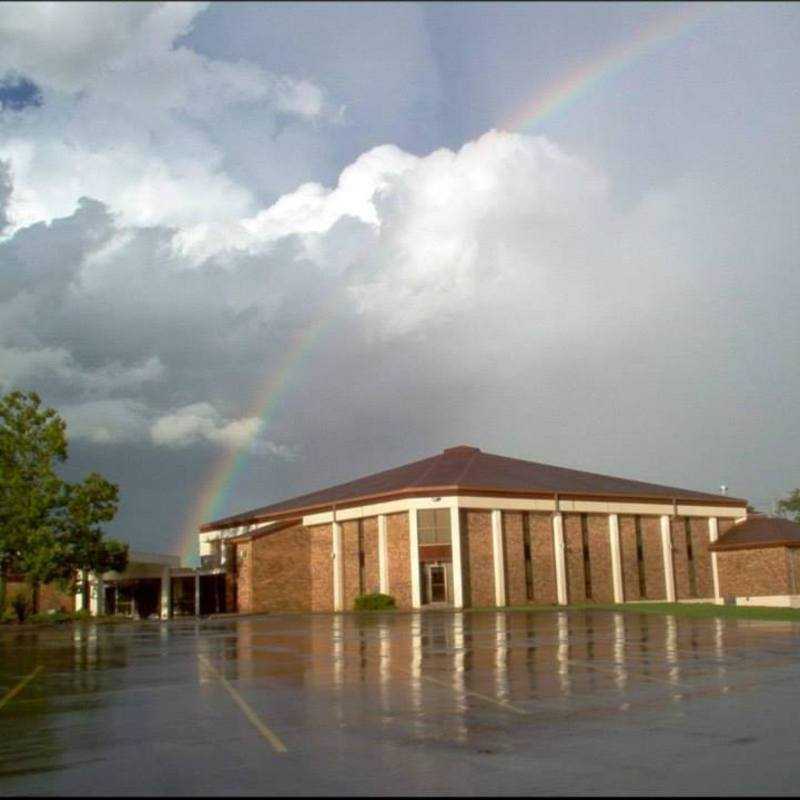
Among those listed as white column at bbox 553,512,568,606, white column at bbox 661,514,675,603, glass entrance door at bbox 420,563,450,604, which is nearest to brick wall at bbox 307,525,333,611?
glass entrance door at bbox 420,563,450,604

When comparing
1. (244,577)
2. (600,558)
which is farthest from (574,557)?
(244,577)

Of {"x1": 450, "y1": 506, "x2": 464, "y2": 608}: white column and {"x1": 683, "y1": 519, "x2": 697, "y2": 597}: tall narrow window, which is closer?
{"x1": 450, "y1": 506, "x2": 464, "y2": 608}: white column

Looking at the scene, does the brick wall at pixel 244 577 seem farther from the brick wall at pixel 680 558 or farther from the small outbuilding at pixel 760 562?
the small outbuilding at pixel 760 562

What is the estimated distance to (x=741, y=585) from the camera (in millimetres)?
65938

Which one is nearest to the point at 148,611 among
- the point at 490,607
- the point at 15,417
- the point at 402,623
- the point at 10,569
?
the point at 10,569

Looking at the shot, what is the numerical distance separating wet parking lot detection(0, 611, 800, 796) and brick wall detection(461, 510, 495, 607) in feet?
109

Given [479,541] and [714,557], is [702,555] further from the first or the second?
[479,541]

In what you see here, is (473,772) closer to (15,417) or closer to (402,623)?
(402,623)

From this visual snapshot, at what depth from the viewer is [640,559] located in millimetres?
65438

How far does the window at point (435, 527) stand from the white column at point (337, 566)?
25.0 feet

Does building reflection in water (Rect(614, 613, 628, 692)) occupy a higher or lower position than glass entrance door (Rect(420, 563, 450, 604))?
lower

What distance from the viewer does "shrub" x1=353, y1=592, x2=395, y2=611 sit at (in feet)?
186

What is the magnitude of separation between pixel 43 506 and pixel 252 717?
4340 cm

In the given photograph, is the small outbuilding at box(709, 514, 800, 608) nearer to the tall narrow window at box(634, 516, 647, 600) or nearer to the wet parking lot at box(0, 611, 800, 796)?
the tall narrow window at box(634, 516, 647, 600)
